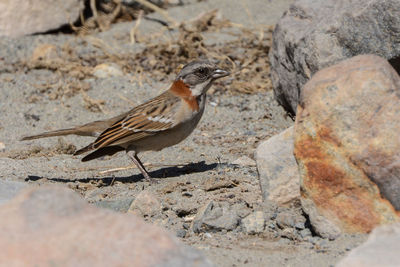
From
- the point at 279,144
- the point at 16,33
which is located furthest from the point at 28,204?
the point at 16,33

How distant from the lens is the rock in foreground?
3057 millimetres

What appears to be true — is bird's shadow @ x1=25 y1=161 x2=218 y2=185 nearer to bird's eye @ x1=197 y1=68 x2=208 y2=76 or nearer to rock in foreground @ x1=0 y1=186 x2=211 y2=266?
bird's eye @ x1=197 y1=68 x2=208 y2=76

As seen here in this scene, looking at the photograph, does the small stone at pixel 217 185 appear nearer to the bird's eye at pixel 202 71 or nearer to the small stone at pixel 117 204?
the small stone at pixel 117 204

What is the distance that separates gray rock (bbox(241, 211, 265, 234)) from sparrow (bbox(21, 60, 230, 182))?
1.73 m

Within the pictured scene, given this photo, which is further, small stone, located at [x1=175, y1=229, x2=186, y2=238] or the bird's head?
the bird's head

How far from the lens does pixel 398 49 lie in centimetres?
609

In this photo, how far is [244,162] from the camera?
20.8ft

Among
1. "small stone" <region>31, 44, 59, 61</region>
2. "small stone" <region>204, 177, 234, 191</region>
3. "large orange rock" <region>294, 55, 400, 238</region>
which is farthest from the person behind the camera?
"small stone" <region>31, 44, 59, 61</region>

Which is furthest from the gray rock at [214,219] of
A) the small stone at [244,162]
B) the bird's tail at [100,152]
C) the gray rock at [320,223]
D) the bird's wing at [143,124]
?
the bird's tail at [100,152]

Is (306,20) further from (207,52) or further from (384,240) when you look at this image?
(384,240)

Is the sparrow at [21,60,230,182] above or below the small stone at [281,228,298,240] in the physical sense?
below

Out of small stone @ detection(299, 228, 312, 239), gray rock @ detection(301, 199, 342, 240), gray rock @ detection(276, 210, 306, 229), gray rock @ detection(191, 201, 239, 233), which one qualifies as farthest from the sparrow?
gray rock @ detection(301, 199, 342, 240)

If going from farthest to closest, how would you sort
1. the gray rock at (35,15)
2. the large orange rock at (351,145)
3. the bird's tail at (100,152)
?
the gray rock at (35,15) < the bird's tail at (100,152) < the large orange rock at (351,145)

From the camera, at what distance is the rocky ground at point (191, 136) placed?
474cm
